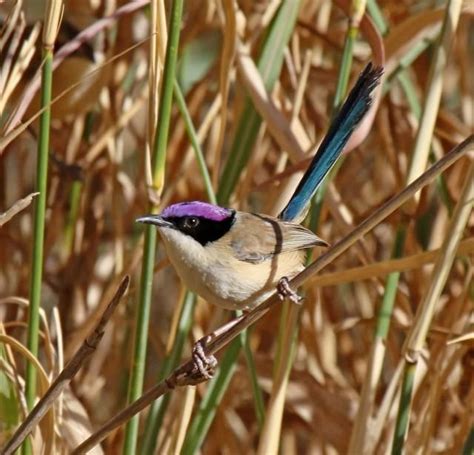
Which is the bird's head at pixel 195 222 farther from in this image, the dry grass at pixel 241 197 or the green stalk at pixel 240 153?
the dry grass at pixel 241 197

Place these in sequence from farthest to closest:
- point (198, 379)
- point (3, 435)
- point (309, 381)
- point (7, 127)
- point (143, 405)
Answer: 1. point (309, 381)
2. point (3, 435)
3. point (7, 127)
4. point (198, 379)
5. point (143, 405)

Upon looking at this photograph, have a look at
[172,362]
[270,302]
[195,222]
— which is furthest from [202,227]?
[270,302]

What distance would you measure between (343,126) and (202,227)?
0.33 meters

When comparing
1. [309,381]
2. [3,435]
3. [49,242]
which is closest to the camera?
[3,435]

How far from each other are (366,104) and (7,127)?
0.68 meters

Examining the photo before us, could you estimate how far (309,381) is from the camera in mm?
2402

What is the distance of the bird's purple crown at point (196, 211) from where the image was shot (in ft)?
5.56

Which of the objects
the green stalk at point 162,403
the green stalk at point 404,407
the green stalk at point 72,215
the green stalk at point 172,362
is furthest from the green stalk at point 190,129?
the green stalk at point 72,215

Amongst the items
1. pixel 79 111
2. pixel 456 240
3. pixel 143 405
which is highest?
pixel 79 111

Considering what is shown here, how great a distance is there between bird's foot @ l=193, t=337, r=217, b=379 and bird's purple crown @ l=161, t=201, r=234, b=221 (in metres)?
0.25

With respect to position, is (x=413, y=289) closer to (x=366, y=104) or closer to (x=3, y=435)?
(x=366, y=104)

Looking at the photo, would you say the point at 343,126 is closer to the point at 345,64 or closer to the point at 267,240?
the point at 345,64

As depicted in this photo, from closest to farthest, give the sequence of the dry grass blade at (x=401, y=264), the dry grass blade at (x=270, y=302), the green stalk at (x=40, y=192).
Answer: the dry grass blade at (x=270, y=302)
the green stalk at (x=40, y=192)
the dry grass blade at (x=401, y=264)

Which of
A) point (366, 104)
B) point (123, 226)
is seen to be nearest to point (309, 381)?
point (123, 226)
